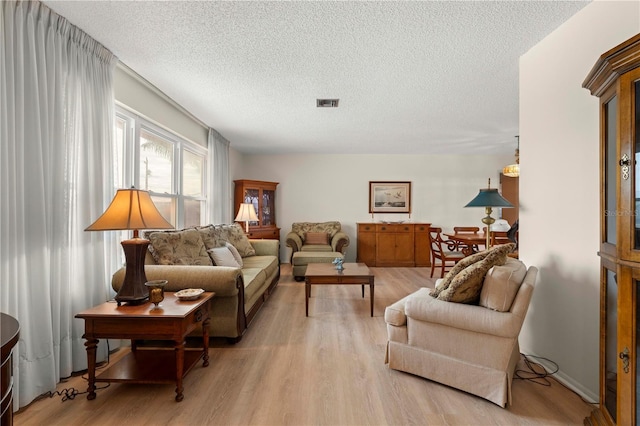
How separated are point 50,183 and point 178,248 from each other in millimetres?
1134

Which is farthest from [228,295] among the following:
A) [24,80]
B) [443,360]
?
[24,80]

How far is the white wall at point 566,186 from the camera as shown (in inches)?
74.2

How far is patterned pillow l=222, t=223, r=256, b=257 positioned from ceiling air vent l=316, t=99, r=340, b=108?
204 cm

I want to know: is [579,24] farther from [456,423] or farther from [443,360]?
[456,423]

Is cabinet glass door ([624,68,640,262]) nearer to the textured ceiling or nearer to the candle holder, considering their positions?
the textured ceiling

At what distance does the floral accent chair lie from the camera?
219 inches

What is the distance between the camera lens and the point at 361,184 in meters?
6.65

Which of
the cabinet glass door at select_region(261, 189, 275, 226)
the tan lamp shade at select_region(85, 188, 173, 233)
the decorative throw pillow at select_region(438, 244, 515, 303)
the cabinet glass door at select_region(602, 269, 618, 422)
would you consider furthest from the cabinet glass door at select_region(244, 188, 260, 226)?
the cabinet glass door at select_region(602, 269, 618, 422)

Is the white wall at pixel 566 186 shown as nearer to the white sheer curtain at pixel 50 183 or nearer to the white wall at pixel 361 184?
the white sheer curtain at pixel 50 183

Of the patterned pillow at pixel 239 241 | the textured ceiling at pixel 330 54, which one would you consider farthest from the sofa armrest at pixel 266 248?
the textured ceiling at pixel 330 54

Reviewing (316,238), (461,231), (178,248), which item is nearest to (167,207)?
(178,248)

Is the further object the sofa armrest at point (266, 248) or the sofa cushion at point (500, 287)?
the sofa armrest at point (266, 248)

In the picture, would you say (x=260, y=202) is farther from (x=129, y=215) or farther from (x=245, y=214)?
(x=129, y=215)

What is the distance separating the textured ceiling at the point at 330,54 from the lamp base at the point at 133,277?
150 centimetres
